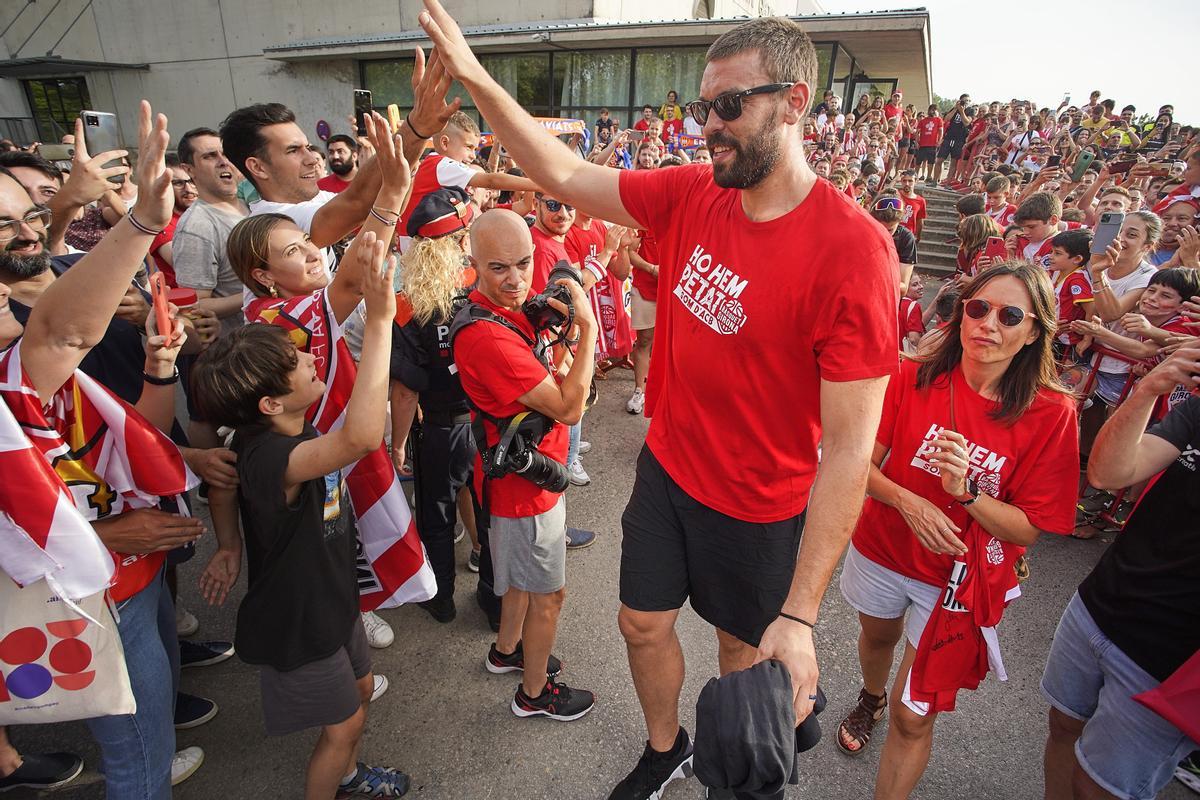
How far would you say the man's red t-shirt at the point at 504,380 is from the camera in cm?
232

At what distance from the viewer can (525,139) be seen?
2227 millimetres

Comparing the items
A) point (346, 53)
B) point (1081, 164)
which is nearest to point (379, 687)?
point (1081, 164)

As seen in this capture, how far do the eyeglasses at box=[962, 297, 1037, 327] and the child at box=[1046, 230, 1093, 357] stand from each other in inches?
132

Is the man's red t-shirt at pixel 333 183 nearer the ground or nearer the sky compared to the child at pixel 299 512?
nearer the sky

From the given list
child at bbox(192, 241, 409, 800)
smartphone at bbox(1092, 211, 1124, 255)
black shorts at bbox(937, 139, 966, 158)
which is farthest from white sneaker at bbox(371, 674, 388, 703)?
black shorts at bbox(937, 139, 966, 158)

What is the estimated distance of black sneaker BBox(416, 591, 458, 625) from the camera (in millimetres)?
3303

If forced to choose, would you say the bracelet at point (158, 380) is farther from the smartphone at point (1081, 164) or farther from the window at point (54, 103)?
the window at point (54, 103)

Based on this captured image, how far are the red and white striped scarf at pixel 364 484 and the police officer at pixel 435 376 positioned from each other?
2.01 feet

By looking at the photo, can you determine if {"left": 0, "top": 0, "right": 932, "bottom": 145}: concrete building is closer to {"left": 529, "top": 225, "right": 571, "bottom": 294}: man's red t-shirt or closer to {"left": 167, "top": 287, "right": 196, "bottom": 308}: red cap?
{"left": 529, "top": 225, "right": 571, "bottom": 294}: man's red t-shirt

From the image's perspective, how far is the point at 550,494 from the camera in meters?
2.57

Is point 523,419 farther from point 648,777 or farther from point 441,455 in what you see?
point 648,777

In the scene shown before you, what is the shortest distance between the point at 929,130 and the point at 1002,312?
16409 mm

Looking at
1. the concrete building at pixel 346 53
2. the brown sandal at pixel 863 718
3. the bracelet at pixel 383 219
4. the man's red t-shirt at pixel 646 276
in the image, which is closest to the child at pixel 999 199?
the man's red t-shirt at pixel 646 276

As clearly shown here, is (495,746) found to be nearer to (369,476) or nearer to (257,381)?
(369,476)
